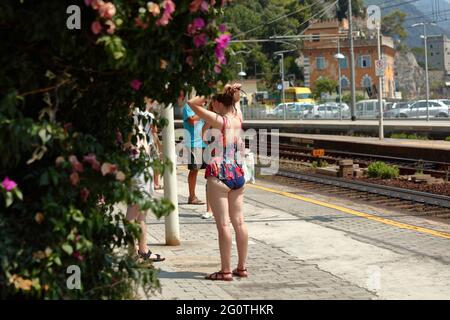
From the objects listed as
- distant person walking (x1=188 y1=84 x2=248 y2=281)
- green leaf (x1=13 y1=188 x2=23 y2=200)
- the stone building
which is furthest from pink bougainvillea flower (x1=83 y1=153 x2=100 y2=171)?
the stone building

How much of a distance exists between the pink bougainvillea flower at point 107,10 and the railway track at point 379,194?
31.0 feet

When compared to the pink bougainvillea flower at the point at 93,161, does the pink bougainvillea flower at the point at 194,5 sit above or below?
above

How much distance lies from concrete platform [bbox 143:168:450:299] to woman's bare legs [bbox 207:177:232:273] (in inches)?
9.8

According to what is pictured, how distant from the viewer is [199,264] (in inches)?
300

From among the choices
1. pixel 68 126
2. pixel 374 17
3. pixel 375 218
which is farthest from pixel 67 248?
pixel 374 17

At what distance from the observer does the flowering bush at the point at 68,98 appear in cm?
375

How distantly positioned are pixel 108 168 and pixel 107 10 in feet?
2.61

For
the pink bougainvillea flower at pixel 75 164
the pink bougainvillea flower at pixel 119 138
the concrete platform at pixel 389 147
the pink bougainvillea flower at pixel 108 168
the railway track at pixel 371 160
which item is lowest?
the railway track at pixel 371 160

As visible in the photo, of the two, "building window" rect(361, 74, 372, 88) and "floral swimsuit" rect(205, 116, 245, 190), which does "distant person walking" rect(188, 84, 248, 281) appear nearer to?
"floral swimsuit" rect(205, 116, 245, 190)

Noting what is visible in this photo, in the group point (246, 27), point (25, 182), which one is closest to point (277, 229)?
point (25, 182)

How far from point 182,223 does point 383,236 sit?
8.44 ft

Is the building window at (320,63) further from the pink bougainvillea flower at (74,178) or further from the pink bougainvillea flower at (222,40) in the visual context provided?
the pink bougainvillea flower at (74,178)

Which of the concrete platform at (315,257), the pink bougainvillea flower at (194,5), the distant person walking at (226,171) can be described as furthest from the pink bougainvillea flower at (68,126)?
the distant person walking at (226,171)

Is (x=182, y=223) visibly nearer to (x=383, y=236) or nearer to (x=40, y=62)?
(x=383, y=236)
